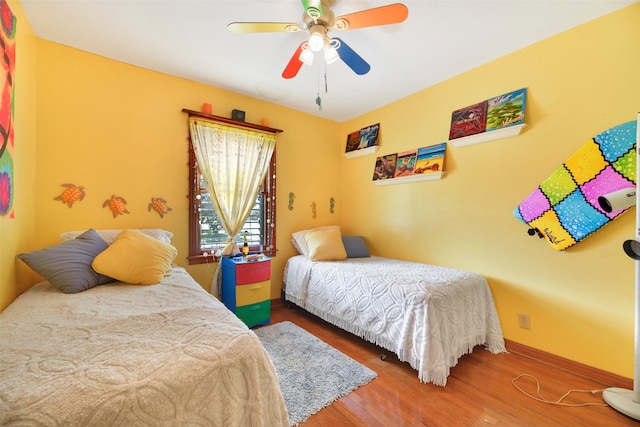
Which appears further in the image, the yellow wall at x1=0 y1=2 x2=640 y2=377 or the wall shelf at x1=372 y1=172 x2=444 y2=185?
the wall shelf at x1=372 y1=172 x2=444 y2=185

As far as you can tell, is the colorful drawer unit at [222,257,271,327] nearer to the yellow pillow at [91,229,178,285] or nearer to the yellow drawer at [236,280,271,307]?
the yellow drawer at [236,280,271,307]

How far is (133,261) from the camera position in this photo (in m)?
1.74

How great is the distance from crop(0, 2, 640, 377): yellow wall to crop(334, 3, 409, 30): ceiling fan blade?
1.42 meters

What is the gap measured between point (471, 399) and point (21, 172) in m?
3.29

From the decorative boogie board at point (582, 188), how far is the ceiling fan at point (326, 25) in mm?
1613

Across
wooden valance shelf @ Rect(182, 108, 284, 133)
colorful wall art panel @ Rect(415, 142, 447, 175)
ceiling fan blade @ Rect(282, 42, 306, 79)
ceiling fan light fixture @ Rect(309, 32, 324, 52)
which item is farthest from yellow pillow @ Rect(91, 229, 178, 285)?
colorful wall art panel @ Rect(415, 142, 447, 175)

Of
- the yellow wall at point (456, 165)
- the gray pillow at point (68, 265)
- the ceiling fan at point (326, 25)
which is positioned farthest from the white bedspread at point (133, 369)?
the ceiling fan at point (326, 25)

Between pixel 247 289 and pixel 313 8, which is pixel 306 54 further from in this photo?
pixel 247 289

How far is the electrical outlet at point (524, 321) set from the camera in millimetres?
2061

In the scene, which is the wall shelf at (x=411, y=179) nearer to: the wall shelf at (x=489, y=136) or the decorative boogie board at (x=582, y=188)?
the wall shelf at (x=489, y=136)

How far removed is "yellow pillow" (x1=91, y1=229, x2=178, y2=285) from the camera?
1.68m

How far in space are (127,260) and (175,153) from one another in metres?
1.23

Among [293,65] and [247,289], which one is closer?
[293,65]

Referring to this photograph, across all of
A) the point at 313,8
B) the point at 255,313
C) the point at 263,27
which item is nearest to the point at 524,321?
A: the point at 255,313
